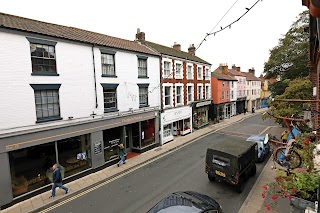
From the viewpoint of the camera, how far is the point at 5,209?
27.4 ft

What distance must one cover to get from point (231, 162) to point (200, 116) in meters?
16.9

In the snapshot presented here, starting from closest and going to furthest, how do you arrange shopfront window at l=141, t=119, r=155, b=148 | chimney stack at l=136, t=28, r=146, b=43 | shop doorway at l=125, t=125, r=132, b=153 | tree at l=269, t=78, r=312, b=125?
tree at l=269, t=78, r=312, b=125, shop doorway at l=125, t=125, r=132, b=153, shopfront window at l=141, t=119, r=155, b=148, chimney stack at l=136, t=28, r=146, b=43

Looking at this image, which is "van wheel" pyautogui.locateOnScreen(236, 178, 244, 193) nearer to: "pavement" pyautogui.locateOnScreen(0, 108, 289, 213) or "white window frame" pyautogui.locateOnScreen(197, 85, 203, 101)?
"pavement" pyautogui.locateOnScreen(0, 108, 289, 213)

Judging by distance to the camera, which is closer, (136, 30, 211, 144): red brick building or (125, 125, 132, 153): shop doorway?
(125, 125, 132, 153): shop doorway

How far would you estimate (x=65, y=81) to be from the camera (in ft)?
34.9

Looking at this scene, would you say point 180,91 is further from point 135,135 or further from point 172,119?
point 135,135

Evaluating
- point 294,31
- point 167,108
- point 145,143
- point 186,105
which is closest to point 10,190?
point 145,143

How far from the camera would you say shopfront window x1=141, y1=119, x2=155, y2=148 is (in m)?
16.1

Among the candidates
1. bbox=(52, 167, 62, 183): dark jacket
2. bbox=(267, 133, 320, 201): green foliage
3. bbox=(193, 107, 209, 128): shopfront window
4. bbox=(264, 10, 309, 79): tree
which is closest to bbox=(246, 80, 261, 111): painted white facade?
bbox=(264, 10, 309, 79): tree

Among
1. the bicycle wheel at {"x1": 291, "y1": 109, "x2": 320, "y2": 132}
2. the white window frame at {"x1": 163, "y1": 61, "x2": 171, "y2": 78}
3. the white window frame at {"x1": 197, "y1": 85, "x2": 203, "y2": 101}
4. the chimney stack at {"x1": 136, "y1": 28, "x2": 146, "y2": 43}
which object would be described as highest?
the chimney stack at {"x1": 136, "y1": 28, "x2": 146, "y2": 43}

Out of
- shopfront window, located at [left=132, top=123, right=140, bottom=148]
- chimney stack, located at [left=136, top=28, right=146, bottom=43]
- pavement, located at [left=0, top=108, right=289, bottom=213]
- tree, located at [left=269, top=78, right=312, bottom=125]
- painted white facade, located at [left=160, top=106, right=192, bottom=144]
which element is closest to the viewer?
pavement, located at [left=0, top=108, right=289, bottom=213]

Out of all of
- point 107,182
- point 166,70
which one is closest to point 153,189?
point 107,182

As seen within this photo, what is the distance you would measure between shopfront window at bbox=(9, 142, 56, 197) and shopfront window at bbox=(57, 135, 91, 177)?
0.53 meters

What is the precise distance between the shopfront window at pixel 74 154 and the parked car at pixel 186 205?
697cm
